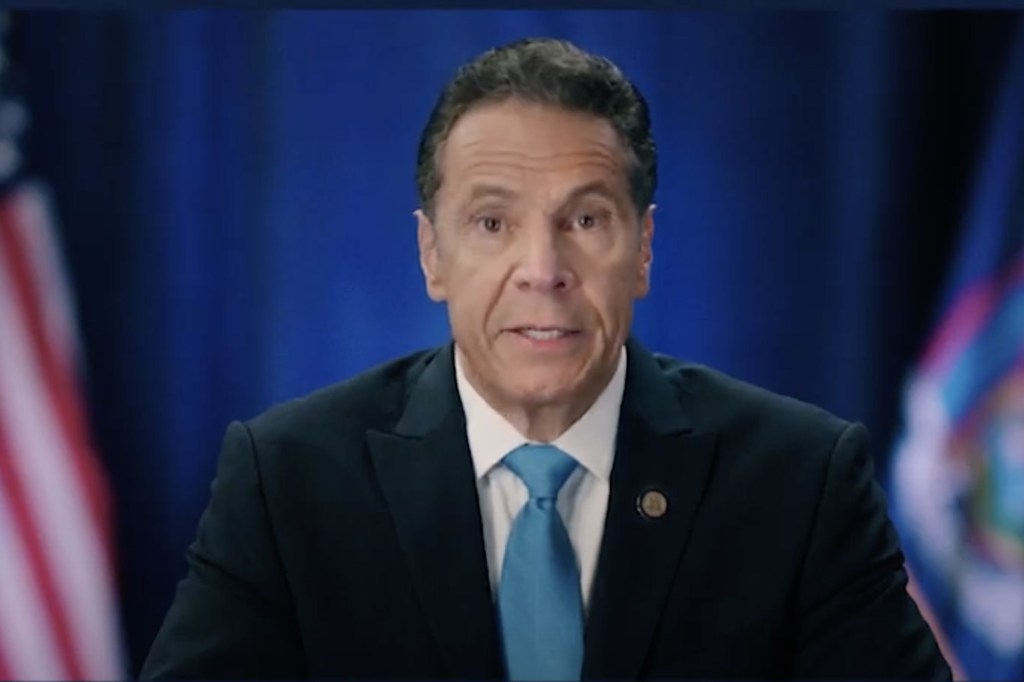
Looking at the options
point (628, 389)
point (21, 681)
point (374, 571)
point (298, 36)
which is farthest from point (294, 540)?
point (298, 36)

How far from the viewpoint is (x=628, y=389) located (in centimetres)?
156

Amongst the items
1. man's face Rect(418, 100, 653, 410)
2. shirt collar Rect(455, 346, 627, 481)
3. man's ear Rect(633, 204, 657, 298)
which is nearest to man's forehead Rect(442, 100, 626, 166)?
man's face Rect(418, 100, 653, 410)

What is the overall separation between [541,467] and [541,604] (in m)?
0.14

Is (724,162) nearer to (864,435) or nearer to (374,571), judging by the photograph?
(864,435)

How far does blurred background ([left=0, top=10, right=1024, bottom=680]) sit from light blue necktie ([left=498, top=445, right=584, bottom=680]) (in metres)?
0.36

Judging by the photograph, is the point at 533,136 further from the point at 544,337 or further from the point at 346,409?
the point at 346,409

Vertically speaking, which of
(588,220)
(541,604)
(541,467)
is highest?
(588,220)

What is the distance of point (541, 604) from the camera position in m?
1.45

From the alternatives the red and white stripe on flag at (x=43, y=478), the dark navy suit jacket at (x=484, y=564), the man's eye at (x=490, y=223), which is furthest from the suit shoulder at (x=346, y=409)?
the red and white stripe on flag at (x=43, y=478)

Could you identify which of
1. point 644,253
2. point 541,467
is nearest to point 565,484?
point 541,467

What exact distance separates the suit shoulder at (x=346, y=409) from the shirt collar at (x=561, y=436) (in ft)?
0.26

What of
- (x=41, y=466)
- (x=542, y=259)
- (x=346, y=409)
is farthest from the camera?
(x=41, y=466)

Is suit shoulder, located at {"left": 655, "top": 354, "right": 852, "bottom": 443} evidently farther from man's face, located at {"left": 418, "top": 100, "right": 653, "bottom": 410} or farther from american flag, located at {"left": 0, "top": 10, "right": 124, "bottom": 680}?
american flag, located at {"left": 0, "top": 10, "right": 124, "bottom": 680}

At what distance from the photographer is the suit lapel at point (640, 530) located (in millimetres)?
1436
